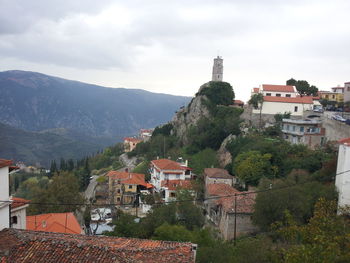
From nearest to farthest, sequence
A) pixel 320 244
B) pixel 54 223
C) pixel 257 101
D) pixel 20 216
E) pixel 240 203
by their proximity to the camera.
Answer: pixel 320 244, pixel 20 216, pixel 54 223, pixel 240 203, pixel 257 101

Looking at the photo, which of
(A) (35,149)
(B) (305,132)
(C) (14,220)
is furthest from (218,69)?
(A) (35,149)

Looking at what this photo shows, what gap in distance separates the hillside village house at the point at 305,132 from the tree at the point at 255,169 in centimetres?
756

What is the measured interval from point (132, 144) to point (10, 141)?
120 m

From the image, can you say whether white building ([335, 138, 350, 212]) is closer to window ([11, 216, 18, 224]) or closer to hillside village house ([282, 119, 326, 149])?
hillside village house ([282, 119, 326, 149])

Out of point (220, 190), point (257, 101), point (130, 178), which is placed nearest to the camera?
point (220, 190)

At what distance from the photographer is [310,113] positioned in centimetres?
4581

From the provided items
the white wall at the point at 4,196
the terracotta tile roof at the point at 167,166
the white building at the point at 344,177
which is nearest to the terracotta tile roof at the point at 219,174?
the terracotta tile roof at the point at 167,166

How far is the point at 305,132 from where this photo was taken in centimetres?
4022

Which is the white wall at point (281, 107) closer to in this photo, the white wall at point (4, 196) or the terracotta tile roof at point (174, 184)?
the terracotta tile roof at point (174, 184)

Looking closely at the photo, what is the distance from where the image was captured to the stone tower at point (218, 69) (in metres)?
83.2

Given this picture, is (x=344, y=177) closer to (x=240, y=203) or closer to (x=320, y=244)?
(x=240, y=203)

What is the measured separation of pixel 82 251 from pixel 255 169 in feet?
89.3

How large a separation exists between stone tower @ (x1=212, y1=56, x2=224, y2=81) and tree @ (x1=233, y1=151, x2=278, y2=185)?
1965 inches

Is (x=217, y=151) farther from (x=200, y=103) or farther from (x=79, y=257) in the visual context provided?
(x=79, y=257)
